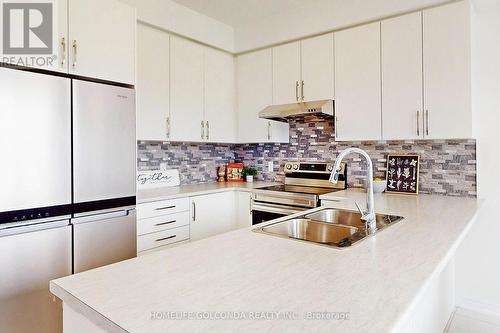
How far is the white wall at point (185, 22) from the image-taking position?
2.72 metres

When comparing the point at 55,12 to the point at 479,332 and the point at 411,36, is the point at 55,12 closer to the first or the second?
the point at 411,36

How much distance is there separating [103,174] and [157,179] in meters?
1.09

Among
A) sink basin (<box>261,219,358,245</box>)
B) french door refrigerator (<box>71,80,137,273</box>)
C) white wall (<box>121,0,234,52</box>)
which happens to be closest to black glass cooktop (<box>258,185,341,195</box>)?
sink basin (<box>261,219,358,245</box>)

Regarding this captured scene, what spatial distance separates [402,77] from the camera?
2.51m

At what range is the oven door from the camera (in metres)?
2.80

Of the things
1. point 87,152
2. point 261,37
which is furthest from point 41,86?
point 261,37

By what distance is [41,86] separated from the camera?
5.84ft

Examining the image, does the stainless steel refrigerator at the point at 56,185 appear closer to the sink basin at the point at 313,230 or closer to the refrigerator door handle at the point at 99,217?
the refrigerator door handle at the point at 99,217

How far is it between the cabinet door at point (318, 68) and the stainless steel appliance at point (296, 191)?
700mm

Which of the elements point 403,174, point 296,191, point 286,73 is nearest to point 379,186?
point 403,174

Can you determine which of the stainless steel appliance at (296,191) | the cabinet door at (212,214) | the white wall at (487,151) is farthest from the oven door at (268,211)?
the white wall at (487,151)

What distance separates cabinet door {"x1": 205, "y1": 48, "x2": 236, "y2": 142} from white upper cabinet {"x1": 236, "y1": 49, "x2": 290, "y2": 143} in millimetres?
88

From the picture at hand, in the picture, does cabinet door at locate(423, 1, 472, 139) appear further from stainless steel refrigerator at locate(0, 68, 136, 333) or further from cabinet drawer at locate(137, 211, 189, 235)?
stainless steel refrigerator at locate(0, 68, 136, 333)

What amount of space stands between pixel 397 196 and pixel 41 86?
8.36 ft
